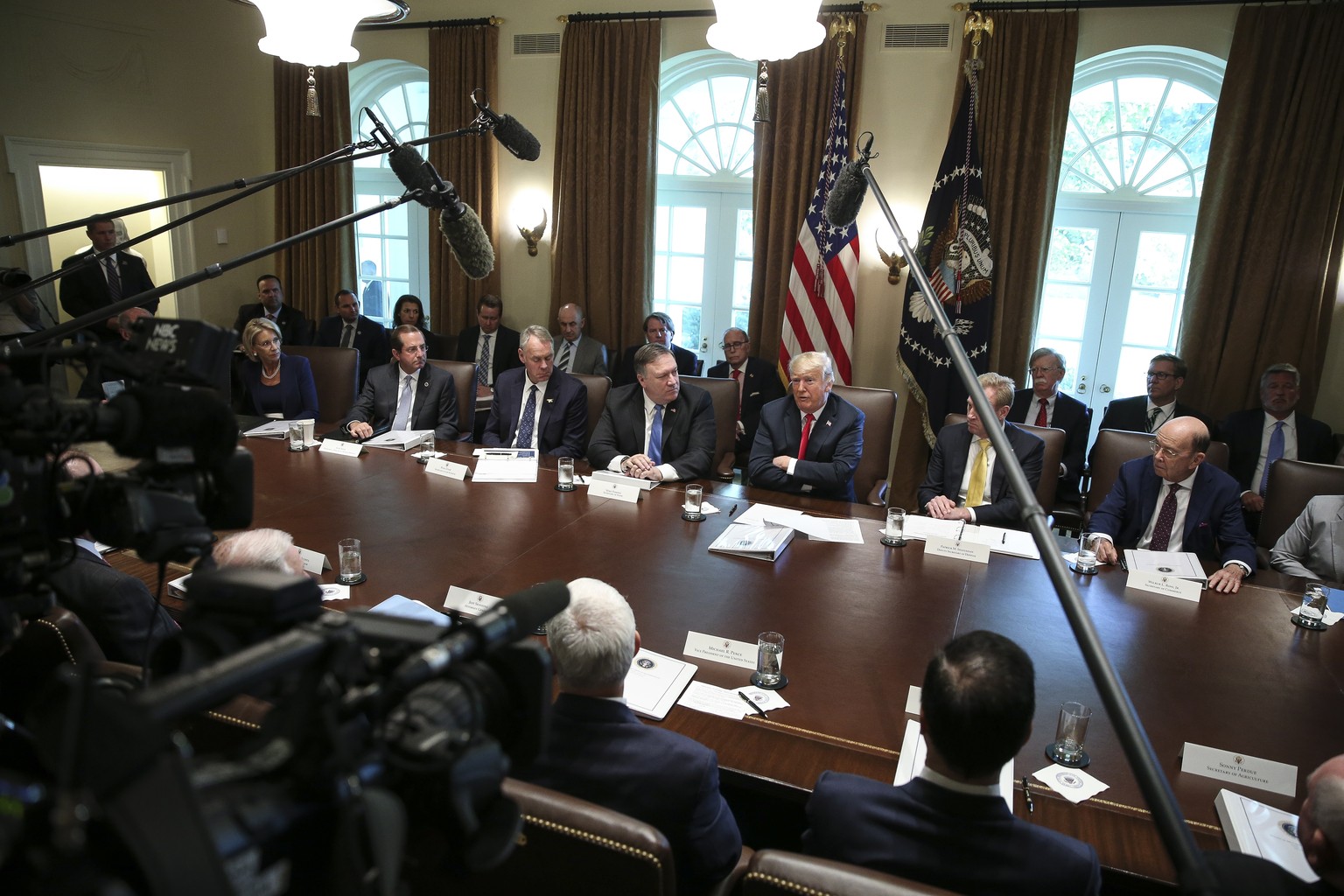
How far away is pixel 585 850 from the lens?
114cm

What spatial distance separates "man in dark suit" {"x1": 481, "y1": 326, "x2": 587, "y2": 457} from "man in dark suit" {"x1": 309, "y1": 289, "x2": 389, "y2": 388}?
279cm

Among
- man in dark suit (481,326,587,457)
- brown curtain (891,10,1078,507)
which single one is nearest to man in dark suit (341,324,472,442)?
man in dark suit (481,326,587,457)

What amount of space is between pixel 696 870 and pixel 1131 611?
5.17ft

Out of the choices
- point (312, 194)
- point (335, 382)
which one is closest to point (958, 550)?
point (335, 382)

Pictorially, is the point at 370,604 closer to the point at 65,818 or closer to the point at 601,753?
the point at 601,753

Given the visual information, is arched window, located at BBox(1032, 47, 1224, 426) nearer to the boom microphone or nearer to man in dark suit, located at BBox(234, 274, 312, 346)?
the boom microphone

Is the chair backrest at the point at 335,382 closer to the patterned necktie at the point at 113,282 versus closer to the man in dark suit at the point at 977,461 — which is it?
the patterned necktie at the point at 113,282

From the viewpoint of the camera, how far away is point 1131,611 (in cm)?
238

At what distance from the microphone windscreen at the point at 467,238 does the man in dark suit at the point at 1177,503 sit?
2479mm

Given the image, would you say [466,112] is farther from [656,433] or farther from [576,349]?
[656,433]

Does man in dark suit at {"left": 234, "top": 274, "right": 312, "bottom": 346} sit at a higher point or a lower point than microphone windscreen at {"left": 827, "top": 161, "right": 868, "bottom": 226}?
lower

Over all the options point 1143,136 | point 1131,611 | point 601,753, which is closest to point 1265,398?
point 1143,136

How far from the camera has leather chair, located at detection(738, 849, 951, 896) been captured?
1037 millimetres

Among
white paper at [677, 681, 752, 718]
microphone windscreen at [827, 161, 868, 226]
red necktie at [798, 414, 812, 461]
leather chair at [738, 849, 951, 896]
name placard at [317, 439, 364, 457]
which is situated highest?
microphone windscreen at [827, 161, 868, 226]
